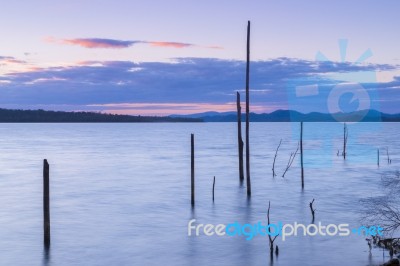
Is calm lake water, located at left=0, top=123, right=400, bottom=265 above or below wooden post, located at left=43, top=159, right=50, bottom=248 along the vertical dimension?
below

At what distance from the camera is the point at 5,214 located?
32.3 m

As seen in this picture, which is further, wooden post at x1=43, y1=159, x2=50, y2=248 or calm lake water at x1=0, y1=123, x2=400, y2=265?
calm lake water at x1=0, y1=123, x2=400, y2=265

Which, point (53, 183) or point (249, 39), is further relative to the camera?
point (53, 183)

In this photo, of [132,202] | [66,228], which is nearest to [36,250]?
[66,228]

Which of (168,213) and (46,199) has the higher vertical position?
(46,199)

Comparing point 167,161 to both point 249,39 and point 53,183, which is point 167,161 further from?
point 249,39

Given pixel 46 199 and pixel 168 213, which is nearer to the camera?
pixel 46 199

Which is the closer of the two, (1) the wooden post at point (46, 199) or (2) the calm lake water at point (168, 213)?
(1) the wooden post at point (46, 199)

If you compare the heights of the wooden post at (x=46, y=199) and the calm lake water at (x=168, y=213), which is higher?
the wooden post at (x=46, y=199)

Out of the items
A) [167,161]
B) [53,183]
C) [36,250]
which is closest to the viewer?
[36,250]

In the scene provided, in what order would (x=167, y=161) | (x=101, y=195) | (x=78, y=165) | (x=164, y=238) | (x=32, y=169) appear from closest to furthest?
1. (x=164, y=238)
2. (x=101, y=195)
3. (x=32, y=169)
4. (x=78, y=165)
5. (x=167, y=161)

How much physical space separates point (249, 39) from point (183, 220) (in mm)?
10698

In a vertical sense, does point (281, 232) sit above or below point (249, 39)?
below

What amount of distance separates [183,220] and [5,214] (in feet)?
38.2
